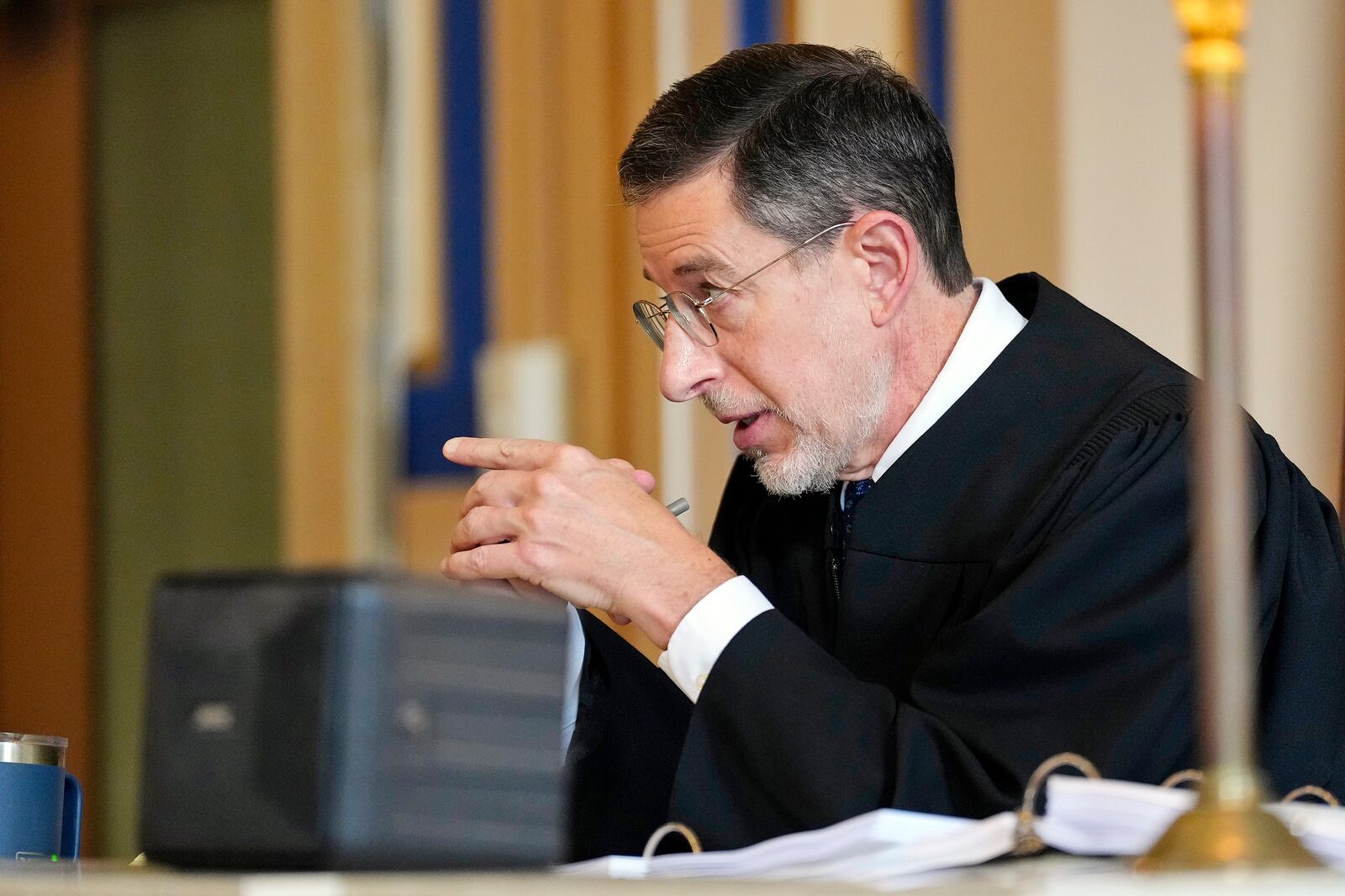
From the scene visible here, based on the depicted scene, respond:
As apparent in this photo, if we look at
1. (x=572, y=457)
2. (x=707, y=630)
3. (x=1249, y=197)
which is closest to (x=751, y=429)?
(x=572, y=457)

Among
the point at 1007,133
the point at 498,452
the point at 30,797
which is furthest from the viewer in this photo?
the point at 1007,133

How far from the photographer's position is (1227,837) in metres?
0.93

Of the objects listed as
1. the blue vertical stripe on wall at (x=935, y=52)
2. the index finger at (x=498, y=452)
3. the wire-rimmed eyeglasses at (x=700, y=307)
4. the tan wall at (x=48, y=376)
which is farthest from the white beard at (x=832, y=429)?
the tan wall at (x=48, y=376)

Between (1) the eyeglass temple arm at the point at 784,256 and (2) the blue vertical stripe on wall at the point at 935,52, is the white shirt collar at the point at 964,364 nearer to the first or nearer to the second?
(1) the eyeglass temple arm at the point at 784,256

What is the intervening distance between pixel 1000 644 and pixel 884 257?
68cm

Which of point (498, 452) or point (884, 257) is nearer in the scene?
point (498, 452)

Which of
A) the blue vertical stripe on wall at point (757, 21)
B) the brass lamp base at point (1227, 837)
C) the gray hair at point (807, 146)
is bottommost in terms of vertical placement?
the brass lamp base at point (1227, 837)

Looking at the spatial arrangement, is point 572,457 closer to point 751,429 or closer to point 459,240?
point 751,429

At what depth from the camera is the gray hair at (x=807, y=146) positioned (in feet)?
7.13

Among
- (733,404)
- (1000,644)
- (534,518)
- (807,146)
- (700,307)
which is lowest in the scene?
(1000,644)

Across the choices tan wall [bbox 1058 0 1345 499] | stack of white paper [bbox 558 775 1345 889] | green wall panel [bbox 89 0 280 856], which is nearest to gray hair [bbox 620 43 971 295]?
tan wall [bbox 1058 0 1345 499]

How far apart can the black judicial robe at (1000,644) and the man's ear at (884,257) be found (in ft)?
0.56

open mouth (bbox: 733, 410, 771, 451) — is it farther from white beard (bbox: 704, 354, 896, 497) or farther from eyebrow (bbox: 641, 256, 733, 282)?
eyebrow (bbox: 641, 256, 733, 282)

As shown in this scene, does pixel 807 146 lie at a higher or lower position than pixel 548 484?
higher
